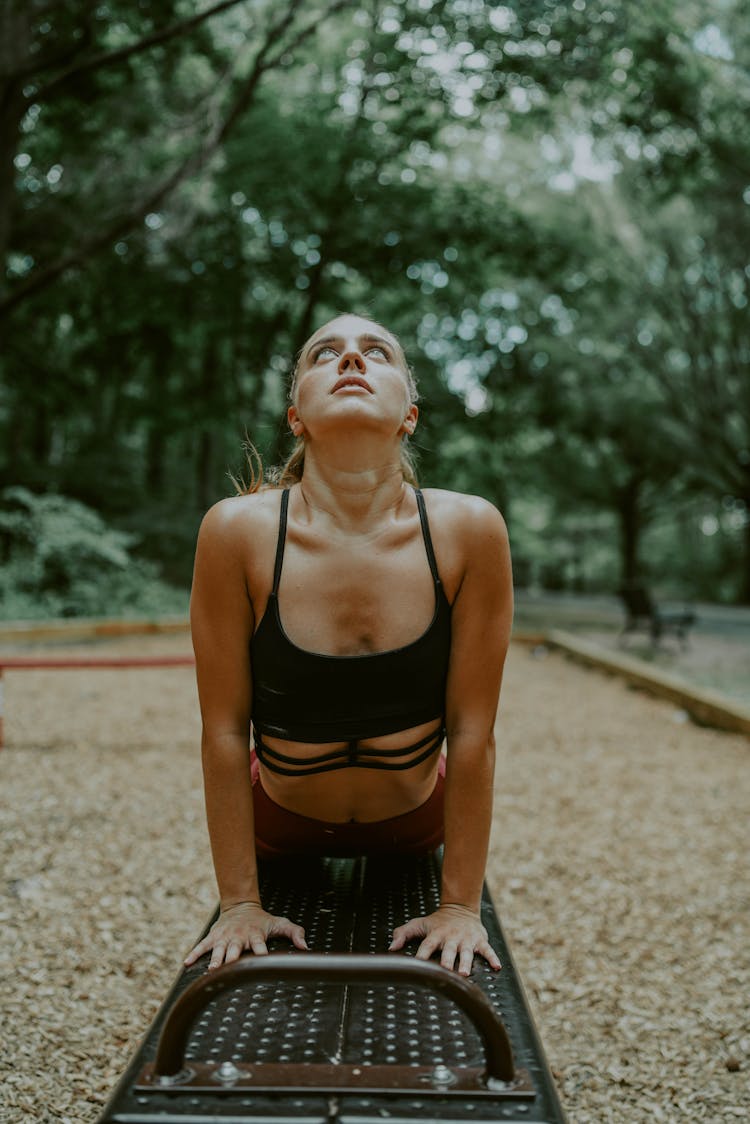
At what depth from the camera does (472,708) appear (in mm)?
1734

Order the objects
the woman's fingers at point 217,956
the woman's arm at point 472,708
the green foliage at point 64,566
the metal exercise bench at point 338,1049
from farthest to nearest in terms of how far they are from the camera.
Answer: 1. the green foliage at point 64,566
2. the woman's arm at point 472,708
3. the woman's fingers at point 217,956
4. the metal exercise bench at point 338,1049

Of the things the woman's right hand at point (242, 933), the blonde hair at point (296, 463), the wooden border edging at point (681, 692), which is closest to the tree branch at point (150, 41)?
the wooden border edging at point (681, 692)

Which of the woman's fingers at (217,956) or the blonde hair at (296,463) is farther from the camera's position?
the blonde hair at (296,463)

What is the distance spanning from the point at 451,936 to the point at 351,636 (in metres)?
0.56

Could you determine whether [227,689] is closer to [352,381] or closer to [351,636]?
A: [351,636]

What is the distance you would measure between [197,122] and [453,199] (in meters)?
5.10

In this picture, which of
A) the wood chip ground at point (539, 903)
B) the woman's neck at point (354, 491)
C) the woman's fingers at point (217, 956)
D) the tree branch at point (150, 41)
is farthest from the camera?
the tree branch at point (150, 41)

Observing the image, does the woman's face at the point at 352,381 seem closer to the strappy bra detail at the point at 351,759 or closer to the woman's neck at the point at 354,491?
the woman's neck at the point at 354,491

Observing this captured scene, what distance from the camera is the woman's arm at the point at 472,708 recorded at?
1674 millimetres

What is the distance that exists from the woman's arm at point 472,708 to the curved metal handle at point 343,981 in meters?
0.46

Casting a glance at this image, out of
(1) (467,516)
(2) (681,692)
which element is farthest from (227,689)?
(2) (681,692)

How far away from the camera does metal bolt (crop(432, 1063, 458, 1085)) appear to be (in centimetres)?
120

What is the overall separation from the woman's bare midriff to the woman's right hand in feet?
0.82

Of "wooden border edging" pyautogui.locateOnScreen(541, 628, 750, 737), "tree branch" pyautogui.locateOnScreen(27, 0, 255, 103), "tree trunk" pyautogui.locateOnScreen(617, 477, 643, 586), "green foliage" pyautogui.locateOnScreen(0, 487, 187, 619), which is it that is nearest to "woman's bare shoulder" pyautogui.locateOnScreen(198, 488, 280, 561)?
"wooden border edging" pyautogui.locateOnScreen(541, 628, 750, 737)
